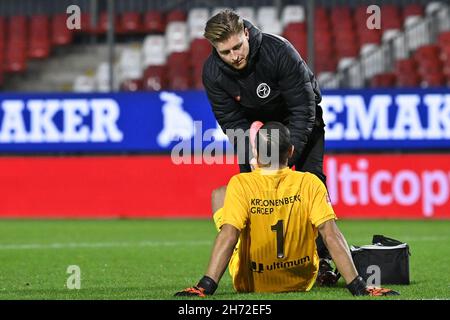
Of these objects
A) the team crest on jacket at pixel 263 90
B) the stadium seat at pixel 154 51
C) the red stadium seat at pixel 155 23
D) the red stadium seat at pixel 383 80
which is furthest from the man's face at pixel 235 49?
the red stadium seat at pixel 155 23

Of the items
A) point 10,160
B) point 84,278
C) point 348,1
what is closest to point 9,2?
point 348,1

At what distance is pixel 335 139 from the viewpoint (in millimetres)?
17594

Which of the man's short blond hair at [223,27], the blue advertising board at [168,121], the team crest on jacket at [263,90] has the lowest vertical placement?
the blue advertising board at [168,121]

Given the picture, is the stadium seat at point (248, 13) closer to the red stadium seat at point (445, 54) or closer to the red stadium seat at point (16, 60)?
the red stadium seat at point (445, 54)

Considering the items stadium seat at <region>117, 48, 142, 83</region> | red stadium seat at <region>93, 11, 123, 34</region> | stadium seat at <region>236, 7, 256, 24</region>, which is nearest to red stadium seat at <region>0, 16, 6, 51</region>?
red stadium seat at <region>93, 11, 123, 34</region>

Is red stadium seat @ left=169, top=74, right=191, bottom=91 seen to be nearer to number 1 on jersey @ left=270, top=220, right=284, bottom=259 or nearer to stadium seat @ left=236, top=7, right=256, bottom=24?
stadium seat @ left=236, top=7, right=256, bottom=24

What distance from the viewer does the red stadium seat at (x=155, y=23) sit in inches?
982

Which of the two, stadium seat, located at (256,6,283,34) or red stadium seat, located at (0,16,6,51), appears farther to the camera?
red stadium seat, located at (0,16,6,51)

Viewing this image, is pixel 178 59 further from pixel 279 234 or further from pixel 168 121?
pixel 279 234

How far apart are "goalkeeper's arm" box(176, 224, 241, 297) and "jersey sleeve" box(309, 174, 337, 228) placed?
1.65 ft

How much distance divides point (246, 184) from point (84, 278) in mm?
2262

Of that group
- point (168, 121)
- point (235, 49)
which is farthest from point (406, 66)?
point (235, 49)

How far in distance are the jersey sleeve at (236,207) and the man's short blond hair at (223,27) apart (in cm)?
92

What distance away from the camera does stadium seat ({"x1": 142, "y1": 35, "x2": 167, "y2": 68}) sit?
23250 mm
